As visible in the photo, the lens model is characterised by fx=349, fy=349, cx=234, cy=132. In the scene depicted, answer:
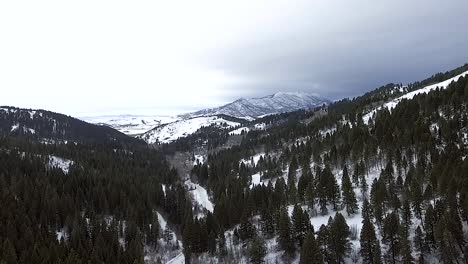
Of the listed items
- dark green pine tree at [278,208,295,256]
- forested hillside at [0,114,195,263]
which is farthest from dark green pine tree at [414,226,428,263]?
forested hillside at [0,114,195,263]

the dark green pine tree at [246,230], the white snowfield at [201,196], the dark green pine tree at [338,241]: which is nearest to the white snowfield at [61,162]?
the white snowfield at [201,196]

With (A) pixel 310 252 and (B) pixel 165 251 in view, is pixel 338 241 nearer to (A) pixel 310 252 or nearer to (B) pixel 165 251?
(A) pixel 310 252

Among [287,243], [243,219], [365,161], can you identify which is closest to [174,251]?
[243,219]

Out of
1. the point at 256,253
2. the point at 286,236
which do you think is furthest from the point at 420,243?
the point at 256,253

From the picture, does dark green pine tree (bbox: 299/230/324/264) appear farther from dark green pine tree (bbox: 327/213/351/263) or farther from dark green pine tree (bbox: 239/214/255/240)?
dark green pine tree (bbox: 239/214/255/240)

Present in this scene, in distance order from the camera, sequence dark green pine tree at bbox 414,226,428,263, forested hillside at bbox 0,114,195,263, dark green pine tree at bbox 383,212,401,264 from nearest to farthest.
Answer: dark green pine tree at bbox 414,226,428,263
dark green pine tree at bbox 383,212,401,264
forested hillside at bbox 0,114,195,263
